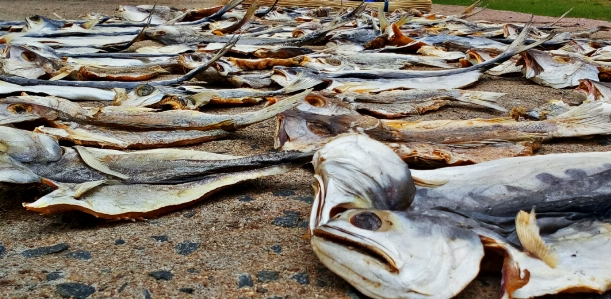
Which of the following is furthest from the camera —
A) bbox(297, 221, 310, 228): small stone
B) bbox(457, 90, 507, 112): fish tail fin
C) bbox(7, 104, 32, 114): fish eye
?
bbox(457, 90, 507, 112): fish tail fin

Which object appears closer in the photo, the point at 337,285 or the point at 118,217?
the point at 337,285

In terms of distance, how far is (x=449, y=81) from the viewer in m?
4.24

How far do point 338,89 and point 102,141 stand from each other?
68.5 inches

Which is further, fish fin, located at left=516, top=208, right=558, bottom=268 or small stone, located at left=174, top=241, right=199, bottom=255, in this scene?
small stone, located at left=174, top=241, right=199, bottom=255

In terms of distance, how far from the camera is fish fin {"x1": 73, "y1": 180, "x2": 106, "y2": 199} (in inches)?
79.0

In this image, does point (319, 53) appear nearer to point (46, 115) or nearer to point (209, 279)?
point (46, 115)

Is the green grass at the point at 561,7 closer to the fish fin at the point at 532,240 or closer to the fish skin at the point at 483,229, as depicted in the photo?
the fish skin at the point at 483,229

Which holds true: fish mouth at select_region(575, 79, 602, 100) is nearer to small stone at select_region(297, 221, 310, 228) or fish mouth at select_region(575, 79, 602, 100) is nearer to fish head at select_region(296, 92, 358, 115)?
fish head at select_region(296, 92, 358, 115)

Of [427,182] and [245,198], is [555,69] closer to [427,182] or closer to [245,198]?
[427,182]

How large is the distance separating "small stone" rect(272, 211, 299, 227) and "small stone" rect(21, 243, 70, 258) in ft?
2.41

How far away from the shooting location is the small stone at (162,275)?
5.59 feet

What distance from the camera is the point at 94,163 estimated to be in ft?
7.39

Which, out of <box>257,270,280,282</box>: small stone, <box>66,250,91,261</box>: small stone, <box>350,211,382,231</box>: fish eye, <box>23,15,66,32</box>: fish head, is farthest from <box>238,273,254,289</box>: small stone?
<box>23,15,66,32</box>: fish head

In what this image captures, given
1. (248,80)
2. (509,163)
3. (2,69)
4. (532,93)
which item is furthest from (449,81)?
(2,69)
